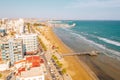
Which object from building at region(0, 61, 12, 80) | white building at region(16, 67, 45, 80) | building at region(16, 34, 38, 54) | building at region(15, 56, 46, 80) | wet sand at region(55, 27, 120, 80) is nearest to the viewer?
white building at region(16, 67, 45, 80)

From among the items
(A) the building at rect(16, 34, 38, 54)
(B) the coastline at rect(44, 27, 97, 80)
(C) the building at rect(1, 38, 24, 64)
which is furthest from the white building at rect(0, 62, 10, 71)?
(B) the coastline at rect(44, 27, 97, 80)

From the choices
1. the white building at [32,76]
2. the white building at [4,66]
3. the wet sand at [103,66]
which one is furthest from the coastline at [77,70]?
the white building at [4,66]

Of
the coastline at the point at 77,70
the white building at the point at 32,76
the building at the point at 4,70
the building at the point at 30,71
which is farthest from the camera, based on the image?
the coastline at the point at 77,70

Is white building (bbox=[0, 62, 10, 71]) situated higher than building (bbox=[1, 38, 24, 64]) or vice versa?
building (bbox=[1, 38, 24, 64])

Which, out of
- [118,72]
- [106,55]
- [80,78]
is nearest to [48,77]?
[80,78]

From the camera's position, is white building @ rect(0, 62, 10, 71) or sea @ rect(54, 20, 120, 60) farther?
sea @ rect(54, 20, 120, 60)

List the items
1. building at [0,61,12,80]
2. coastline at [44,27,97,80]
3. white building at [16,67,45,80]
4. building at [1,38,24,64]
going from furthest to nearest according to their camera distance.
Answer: building at [1,38,24,64]
coastline at [44,27,97,80]
building at [0,61,12,80]
white building at [16,67,45,80]

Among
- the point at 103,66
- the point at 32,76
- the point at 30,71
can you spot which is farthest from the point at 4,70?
the point at 103,66

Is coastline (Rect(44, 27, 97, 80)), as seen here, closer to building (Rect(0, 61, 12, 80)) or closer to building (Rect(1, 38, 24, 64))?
building (Rect(1, 38, 24, 64))

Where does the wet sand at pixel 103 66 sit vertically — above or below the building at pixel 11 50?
below

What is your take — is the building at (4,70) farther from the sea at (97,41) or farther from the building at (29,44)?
the sea at (97,41)
